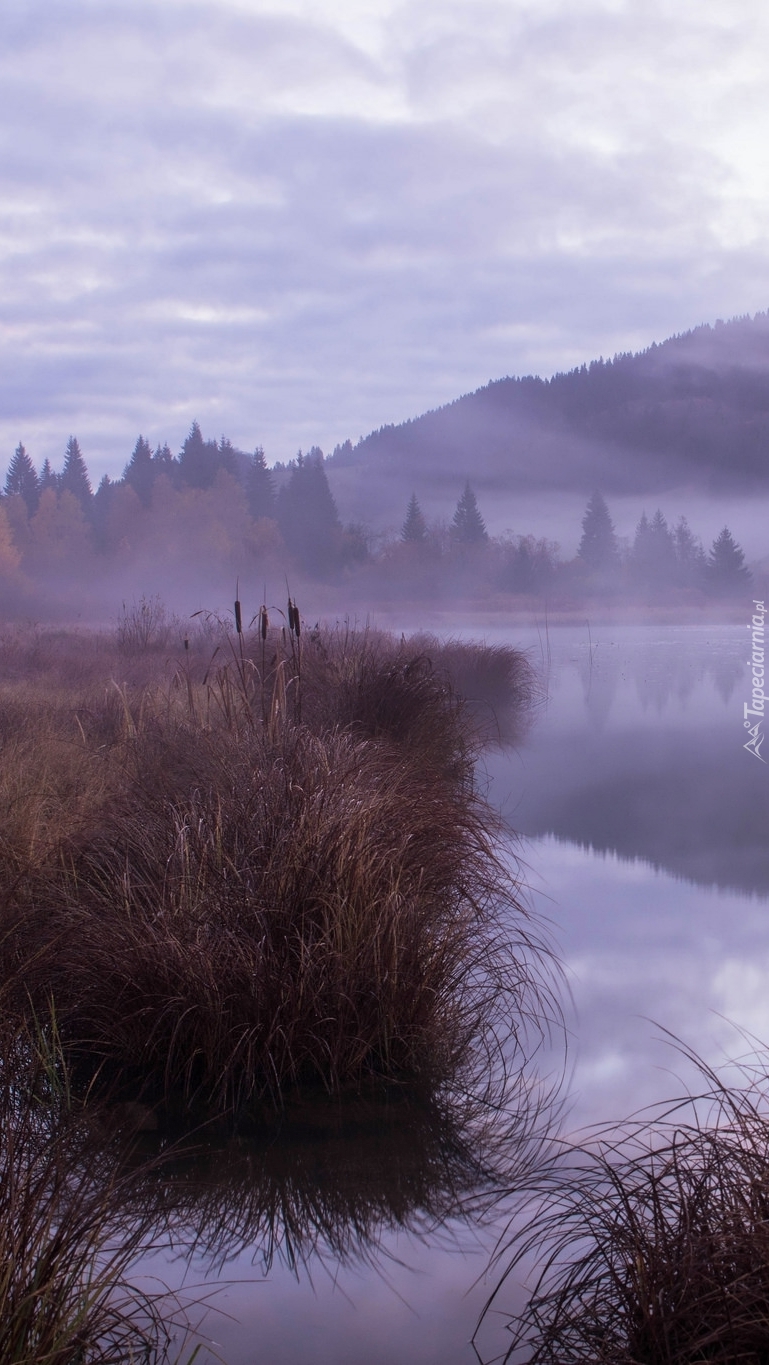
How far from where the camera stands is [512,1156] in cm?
273

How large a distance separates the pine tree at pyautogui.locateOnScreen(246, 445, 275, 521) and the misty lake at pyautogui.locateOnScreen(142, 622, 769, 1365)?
5486 cm

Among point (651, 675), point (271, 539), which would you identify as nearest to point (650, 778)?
point (651, 675)

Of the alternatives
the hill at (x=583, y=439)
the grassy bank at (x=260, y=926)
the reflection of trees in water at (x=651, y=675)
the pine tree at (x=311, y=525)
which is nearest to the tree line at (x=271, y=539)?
the pine tree at (x=311, y=525)

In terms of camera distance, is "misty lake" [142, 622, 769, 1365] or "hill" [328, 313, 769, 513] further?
"hill" [328, 313, 769, 513]

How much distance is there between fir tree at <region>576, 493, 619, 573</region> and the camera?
80000 millimetres

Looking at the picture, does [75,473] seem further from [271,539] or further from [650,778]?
[650,778]

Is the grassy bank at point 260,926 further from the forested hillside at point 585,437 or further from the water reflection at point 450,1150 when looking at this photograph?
the forested hillside at point 585,437

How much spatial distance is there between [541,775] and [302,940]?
6.96 m

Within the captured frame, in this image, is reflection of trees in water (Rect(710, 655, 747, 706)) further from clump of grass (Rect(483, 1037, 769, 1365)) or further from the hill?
the hill

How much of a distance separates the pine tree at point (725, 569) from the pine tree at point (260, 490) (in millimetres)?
27560

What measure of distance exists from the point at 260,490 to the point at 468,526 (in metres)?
19.8

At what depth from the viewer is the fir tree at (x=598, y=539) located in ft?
262

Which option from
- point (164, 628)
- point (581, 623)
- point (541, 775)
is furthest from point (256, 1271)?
point (581, 623)

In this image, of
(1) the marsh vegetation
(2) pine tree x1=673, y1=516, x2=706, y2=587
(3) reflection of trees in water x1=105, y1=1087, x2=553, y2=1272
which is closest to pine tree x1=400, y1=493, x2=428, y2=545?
(2) pine tree x1=673, y1=516, x2=706, y2=587
